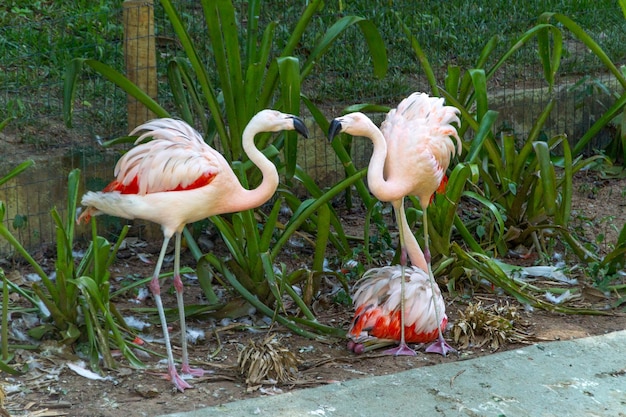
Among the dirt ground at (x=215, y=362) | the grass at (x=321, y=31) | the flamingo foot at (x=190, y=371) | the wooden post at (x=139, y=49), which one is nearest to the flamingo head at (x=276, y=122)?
the dirt ground at (x=215, y=362)

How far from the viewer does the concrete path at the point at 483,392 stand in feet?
12.3

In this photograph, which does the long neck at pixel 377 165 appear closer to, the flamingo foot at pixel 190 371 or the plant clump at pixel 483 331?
the plant clump at pixel 483 331

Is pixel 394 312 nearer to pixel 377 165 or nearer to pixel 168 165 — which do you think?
pixel 377 165

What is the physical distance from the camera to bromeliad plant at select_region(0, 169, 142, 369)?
13.3 feet

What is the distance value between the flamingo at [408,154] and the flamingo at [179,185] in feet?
1.22

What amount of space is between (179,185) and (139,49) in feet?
5.41

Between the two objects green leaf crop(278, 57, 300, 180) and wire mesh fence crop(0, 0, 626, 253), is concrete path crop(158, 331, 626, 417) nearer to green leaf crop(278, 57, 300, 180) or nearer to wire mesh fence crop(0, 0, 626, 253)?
green leaf crop(278, 57, 300, 180)

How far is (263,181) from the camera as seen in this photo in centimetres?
416

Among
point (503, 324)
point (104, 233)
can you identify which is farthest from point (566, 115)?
point (104, 233)

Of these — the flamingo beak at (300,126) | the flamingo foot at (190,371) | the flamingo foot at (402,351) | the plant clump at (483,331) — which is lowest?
the flamingo foot at (190,371)

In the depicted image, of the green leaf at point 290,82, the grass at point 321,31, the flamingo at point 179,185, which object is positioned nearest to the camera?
the flamingo at point 179,185

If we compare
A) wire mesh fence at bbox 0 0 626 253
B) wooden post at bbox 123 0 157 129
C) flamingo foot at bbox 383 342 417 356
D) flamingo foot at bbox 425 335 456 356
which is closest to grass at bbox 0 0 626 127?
wire mesh fence at bbox 0 0 626 253

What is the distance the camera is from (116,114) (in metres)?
5.73

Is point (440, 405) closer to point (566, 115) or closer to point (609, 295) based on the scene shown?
point (609, 295)
